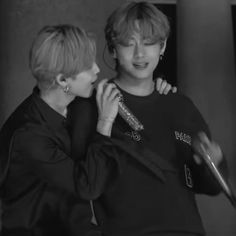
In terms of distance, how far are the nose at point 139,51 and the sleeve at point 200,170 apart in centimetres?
20

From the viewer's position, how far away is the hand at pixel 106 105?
1.23 meters

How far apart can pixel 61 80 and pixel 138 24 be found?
9.0 inches

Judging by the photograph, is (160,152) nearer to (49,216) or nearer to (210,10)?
(49,216)

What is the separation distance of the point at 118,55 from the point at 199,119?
0.87 ft

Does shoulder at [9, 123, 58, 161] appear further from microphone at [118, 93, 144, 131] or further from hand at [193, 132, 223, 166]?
hand at [193, 132, 223, 166]

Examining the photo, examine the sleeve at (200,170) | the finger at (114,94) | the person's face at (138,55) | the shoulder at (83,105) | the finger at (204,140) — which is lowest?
the sleeve at (200,170)

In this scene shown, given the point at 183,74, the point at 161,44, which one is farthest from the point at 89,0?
the point at 161,44

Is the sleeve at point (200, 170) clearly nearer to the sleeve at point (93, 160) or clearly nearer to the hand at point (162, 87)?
the hand at point (162, 87)

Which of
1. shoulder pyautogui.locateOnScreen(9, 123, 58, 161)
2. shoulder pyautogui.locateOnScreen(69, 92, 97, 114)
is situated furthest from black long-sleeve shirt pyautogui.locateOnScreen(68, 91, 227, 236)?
shoulder pyautogui.locateOnScreen(9, 123, 58, 161)

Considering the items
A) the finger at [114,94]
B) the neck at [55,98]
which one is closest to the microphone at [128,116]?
the finger at [114,94]

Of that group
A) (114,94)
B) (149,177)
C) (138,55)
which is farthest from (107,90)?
(149,177)

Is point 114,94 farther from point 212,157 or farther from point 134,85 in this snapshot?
point 212,157

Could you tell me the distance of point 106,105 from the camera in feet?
4.07

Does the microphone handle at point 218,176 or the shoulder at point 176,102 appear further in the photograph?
the shoulder at point 176,102
